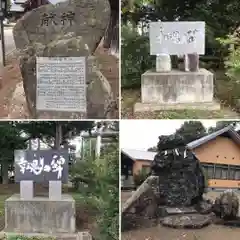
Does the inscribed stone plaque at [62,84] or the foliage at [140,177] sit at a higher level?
the inscribed stone plaque at [62,84]

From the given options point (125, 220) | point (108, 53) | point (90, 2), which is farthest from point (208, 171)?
point (90, 2)

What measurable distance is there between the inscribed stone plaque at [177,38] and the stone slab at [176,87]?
0.43ft

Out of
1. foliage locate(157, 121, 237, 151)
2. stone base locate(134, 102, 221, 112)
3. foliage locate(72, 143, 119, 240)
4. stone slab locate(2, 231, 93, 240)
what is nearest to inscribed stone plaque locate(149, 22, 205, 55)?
stone base locate(134, 102, 221, 112)

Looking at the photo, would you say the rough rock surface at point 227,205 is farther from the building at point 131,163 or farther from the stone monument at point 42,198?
the stone monument at point 42,198

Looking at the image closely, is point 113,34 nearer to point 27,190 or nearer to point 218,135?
point 218,135

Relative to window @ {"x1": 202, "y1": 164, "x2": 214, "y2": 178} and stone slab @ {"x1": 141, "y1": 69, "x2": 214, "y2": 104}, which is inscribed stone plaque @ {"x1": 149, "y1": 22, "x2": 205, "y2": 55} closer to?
stone slab @ {"x1": 141, "y1": 69, "x2": 214, "y2": 104}

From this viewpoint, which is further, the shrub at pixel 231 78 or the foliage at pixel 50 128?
the foliage at pixel 50 128

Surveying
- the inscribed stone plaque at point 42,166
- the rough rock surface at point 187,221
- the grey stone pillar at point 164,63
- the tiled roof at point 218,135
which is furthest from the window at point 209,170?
the inscribed stone plaque at point 42,166

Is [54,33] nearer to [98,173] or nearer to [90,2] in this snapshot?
[90,2]

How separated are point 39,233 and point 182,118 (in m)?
1.16

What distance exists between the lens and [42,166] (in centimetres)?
319

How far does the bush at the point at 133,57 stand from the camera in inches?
123

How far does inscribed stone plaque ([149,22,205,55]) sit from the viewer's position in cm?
307

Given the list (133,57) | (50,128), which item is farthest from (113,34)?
(50,128)
